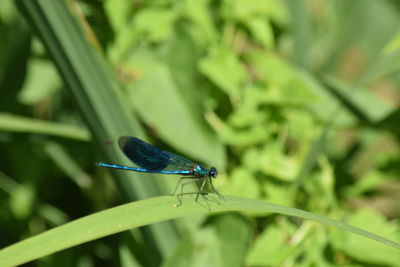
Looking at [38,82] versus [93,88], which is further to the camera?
[38,82]

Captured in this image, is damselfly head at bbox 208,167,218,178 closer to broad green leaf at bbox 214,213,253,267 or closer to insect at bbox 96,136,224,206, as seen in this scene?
insect at bbox 96,136,224,206

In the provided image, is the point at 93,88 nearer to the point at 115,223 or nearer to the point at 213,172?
the point at 213,172

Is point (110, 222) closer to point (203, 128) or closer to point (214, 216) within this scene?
point (214, 216)

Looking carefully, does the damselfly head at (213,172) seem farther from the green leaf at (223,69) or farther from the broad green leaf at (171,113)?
the green leaf at (223,69)

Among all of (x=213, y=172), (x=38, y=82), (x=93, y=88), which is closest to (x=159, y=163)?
(x=213, y=172)

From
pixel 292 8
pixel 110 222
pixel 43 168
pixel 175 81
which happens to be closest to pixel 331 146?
pixel 292 8
